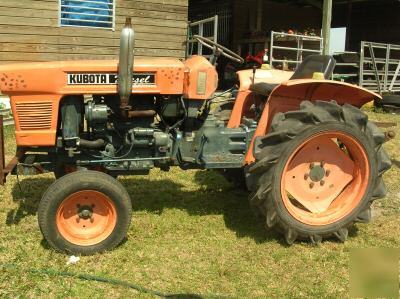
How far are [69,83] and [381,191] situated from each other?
244cm

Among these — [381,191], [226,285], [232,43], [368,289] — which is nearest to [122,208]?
[226,285]

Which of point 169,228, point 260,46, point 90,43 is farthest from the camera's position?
point 260,46

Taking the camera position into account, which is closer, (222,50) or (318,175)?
(318,175)

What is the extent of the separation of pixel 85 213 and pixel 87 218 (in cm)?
5

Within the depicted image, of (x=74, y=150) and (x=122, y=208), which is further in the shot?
(x=74, y=150)

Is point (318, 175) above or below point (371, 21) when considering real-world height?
below

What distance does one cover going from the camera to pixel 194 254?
3459 millimetres

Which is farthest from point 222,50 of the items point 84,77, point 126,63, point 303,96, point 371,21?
point 371,21

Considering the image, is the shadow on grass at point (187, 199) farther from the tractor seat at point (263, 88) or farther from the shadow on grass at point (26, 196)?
the tractor seat at point (263, 88)

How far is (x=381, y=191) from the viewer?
146 inches

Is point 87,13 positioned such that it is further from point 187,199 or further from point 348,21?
point 348,21

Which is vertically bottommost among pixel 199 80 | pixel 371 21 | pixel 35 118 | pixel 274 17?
pixel 35 118

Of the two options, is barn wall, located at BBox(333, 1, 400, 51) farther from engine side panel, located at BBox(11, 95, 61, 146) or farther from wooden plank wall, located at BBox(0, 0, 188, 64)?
engine side panel, located at BBox(11, 95, 61, 146)

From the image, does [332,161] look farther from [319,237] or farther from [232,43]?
[232,43]
